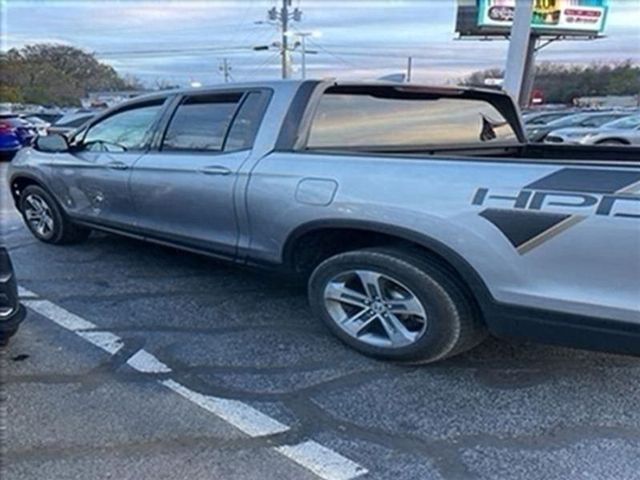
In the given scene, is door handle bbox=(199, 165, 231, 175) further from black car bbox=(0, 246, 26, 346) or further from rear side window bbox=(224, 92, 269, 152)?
black car bbox=(0, 246, 26, 346)

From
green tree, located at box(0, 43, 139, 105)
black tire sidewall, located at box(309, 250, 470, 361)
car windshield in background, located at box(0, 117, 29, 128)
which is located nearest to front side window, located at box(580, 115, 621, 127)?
car windshield in background, located at box(0, 117, 29, 128)

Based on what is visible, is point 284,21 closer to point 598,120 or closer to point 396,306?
point 598,120

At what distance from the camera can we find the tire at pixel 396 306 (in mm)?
2824

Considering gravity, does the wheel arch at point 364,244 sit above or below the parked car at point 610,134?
above

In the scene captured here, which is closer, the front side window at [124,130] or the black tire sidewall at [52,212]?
the front side window at [124,130]

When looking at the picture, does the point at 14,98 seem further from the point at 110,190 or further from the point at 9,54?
the point at 110,190

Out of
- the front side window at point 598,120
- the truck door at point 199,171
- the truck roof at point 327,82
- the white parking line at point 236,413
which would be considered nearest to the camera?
the white parking line at point 236,413

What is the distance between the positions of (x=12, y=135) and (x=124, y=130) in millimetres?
11452

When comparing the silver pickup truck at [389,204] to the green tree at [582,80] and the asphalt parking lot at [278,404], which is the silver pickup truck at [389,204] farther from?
the green tree at [582,80]

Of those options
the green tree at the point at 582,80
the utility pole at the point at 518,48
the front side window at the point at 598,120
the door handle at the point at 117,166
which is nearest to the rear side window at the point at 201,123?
the door handle at the point at 117,166

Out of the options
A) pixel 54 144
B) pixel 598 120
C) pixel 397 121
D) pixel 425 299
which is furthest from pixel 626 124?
pixel 425 299

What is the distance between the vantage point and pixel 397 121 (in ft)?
12.1

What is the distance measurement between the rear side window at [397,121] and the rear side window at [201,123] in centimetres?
67

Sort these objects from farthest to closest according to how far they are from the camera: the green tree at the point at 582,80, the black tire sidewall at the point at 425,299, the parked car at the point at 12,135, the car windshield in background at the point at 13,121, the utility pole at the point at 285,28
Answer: the green tree at the point at 582,80 < the utility pole at the point at 285,28 < the car windshield in background at the point at 13,121 < the parked car at the point at 12,135 < the black tire sidewall at the point at 425,299
